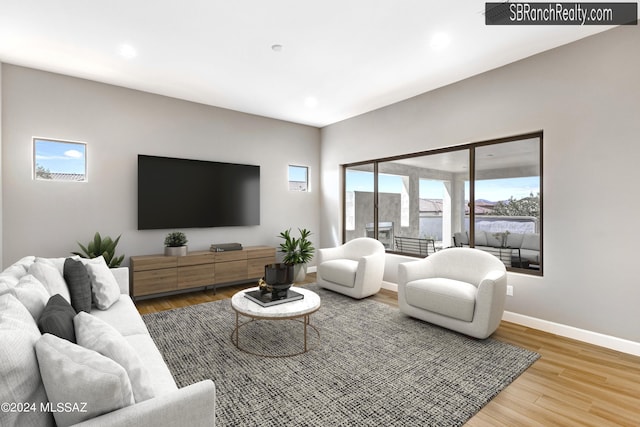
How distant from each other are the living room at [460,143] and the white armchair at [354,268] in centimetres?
145

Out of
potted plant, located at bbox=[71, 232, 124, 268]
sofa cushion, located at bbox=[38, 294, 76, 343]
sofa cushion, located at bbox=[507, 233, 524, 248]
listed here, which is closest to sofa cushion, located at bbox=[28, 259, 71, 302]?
sofa cushion, located at bbox=[38, 294, 76, 343]

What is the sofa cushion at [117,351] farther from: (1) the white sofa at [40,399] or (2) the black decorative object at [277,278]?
(2) the black decorative object at [277,278]

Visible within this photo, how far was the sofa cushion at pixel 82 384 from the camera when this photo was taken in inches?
39.2

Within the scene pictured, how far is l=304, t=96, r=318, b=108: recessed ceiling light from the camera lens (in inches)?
184

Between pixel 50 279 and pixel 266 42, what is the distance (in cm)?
272

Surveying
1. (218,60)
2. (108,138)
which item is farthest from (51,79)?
(218,60)

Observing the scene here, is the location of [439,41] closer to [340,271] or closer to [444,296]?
[444,296]

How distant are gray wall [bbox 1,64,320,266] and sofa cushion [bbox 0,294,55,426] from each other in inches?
134

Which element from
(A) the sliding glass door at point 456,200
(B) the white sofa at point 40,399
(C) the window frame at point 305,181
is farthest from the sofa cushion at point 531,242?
(C) the window frame at point 305,181

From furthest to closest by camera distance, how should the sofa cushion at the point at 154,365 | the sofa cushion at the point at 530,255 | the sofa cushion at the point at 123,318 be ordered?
the sofa cushion at the point at 530,255 < the sofa cushion at the point at 123,318 < the sofa cushion at the point at 154,365

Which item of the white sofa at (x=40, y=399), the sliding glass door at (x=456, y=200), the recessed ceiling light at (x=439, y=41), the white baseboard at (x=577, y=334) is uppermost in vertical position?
the recessed ceiling light at (x=439, y=41)

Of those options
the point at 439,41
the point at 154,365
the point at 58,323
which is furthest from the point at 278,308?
the point at 439,41

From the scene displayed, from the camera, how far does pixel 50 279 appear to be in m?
2.14

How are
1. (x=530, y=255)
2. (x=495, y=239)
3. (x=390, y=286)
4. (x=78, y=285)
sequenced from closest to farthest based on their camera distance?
(x=78, y=285)
(x=530, y=255)
(x=495, y=239)
(x=390, y=286)
